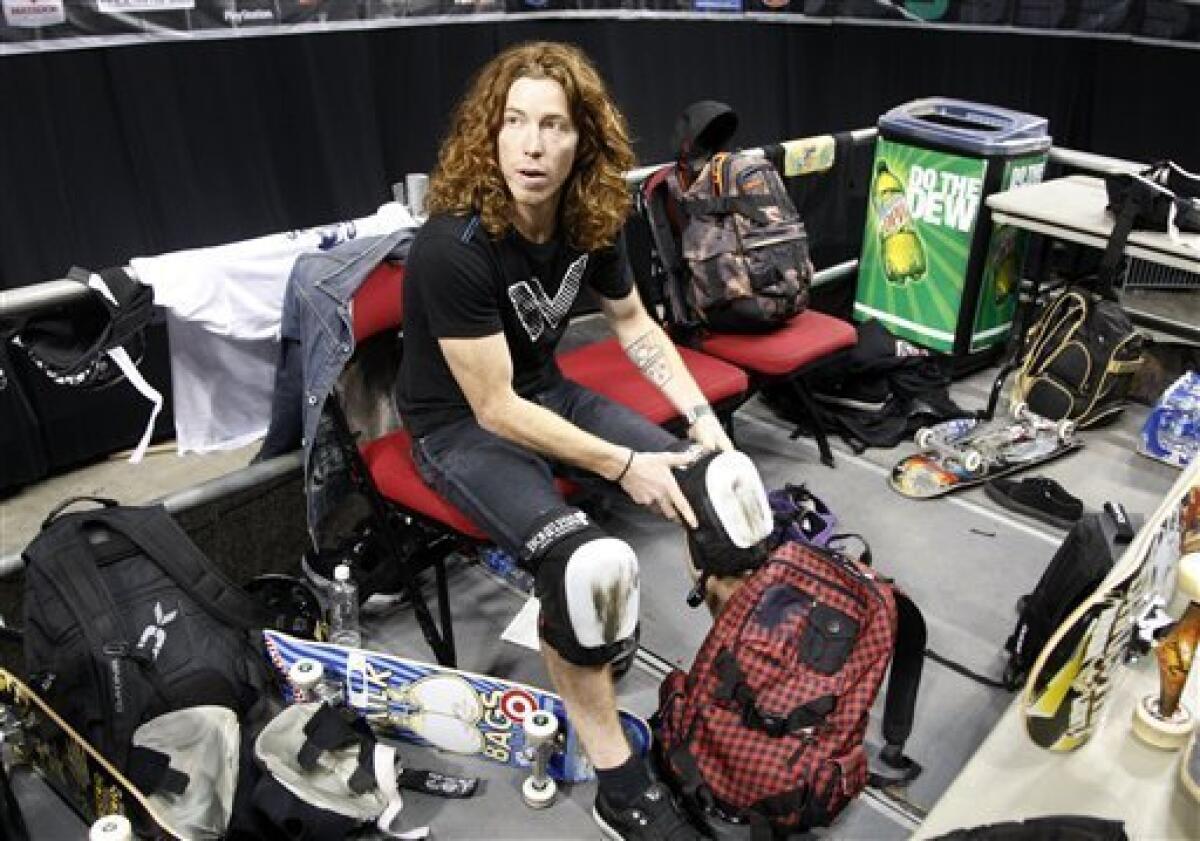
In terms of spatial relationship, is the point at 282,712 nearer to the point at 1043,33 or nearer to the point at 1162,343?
the point at 1162,343

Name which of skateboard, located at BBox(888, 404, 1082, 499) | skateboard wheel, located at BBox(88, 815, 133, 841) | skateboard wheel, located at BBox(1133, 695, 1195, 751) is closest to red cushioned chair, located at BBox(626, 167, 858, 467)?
skateboard, located at BBox(888, 404, 1082, 499)

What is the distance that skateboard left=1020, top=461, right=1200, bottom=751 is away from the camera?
3.84 feet

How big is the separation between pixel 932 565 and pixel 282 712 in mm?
1599

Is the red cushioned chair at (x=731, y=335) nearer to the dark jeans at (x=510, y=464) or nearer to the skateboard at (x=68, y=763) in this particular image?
the dark jeans at (x=510, y=464)

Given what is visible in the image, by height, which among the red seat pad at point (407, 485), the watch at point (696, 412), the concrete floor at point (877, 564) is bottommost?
the concrete floor at point (877, 564)

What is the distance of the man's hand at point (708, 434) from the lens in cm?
207

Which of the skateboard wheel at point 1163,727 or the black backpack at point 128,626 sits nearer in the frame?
the skateboard wheel at point 1163,727

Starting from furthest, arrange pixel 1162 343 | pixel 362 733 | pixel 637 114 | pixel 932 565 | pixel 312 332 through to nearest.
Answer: pixel 637 114, pixel 1162 343, pixel 932 565, pixel 312 332, pixel 362 733

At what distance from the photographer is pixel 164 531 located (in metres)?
1.94

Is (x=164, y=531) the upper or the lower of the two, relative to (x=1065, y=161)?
lower

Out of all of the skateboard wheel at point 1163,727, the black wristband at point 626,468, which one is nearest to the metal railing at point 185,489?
the black wristband at point 626,468

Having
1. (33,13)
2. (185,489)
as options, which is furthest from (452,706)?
(33,13)

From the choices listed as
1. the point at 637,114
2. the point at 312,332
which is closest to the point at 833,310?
the point at 637,114

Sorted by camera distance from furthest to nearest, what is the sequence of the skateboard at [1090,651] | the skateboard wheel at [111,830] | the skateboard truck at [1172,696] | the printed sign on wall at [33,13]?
the printed sign on wall at [33,13], the skateboard wheel at [111,830], the skateboard truck at [1172,696], the skateboard at [1090,651]
